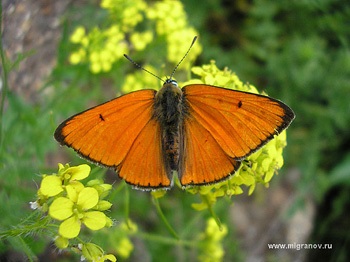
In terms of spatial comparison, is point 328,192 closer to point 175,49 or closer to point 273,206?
point 273,206

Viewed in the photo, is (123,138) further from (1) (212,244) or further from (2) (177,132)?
(1) (212,244)

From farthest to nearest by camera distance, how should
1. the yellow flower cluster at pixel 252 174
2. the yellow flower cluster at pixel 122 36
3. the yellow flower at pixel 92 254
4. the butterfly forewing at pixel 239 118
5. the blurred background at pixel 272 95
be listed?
the blurred background at pixel 272 95
the yellow flower cluster at pixel 122 36
the yellow flower cluster at pixel 252 174
the butterfly forewing at pixel 239 118
the yellow flower at pixel 92 254

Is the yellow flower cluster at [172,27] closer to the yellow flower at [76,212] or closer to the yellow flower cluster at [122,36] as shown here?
the yellow flower cluster at [122,36]

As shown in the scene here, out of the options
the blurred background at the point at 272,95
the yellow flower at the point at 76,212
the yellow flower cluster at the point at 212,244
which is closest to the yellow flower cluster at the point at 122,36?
the blurred background at the point at 272,95

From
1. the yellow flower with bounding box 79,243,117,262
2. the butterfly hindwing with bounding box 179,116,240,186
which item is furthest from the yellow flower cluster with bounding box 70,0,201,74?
the yellow flower with bounding box 79,243,117,262

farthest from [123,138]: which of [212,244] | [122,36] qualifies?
[212,244]

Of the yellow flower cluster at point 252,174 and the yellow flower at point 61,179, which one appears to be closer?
the yellow flower at point 61,179

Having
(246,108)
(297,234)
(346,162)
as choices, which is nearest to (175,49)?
(246,108)
